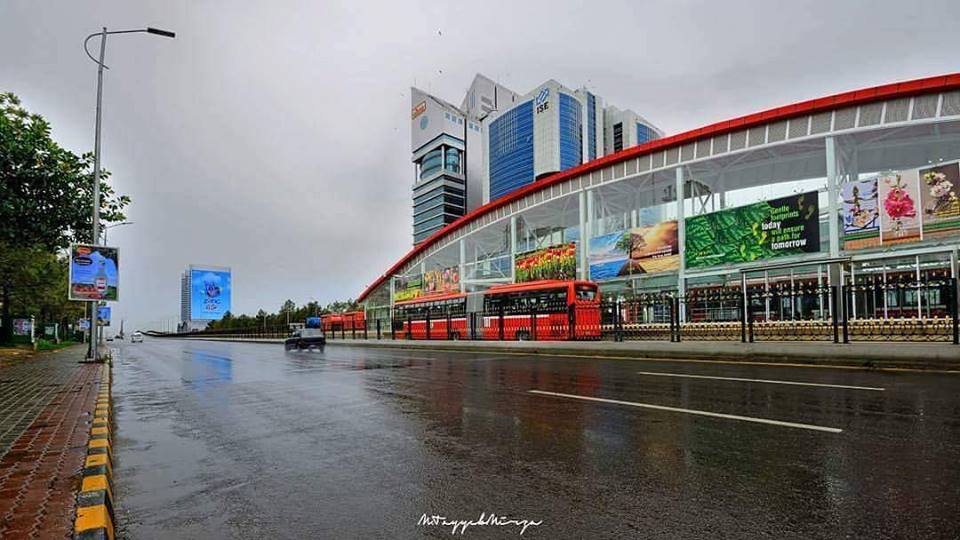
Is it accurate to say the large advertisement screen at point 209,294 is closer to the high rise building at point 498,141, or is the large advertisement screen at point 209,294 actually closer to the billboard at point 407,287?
the billboard at point 407,287

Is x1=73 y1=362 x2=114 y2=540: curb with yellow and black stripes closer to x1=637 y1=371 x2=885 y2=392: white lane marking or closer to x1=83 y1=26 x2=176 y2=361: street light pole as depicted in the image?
x1=637 y1=371 x2=885 y2=392: white lane marking

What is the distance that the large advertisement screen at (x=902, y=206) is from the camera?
2397cm

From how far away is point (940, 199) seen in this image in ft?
79.2

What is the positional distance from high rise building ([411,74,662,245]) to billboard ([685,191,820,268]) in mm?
100567

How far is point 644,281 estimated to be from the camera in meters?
36.4

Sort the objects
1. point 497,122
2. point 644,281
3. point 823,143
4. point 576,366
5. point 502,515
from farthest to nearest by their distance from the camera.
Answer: point 497,122
point 644,281
point 823,143
point 576,366
point 502,515

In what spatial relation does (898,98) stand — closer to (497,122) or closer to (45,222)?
(45,222)

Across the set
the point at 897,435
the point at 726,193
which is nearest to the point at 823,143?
the point at 726,193

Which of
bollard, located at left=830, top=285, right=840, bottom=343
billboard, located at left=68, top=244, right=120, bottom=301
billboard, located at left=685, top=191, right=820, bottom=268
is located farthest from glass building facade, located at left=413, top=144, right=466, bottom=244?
bollard, located at left=830, top=285, right=840, bottom=343

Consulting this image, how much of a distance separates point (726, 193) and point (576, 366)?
93.9 ft

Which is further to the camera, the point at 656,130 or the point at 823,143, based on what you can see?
the point at 656,130

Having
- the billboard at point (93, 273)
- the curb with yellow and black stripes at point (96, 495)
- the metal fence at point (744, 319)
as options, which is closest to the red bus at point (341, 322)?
the metal fence at point (744, 319)

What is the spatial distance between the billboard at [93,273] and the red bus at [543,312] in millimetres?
14986

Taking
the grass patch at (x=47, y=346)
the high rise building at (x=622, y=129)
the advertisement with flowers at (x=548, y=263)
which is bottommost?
the grass patch at (x=47, y=346)
